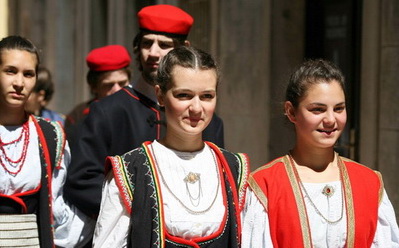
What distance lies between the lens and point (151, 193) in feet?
9.73

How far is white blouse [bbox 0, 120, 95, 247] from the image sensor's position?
3.52 m

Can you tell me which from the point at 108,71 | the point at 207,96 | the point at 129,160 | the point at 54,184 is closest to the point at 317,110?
the point at 207,96

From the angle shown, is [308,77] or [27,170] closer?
[308,77]

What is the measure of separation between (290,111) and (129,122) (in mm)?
864

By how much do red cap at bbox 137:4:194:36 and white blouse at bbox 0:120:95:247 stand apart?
0.73m

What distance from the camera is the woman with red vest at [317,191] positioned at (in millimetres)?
2982

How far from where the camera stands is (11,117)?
11.8ft

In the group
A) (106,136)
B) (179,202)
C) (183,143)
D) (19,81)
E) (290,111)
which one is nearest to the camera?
(179,202)

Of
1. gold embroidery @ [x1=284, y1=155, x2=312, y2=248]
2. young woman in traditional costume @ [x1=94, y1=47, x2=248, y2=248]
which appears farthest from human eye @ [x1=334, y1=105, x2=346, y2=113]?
young woman in traditional costume @ [x1=94, y1=47, x2=248, y2=248]

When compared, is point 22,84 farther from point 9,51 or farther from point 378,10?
point 378,10

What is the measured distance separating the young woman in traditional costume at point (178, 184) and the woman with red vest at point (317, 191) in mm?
110

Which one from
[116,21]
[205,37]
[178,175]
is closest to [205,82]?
[178,175]

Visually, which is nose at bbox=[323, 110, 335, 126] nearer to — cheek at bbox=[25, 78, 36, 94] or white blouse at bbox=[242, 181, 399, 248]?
white blouse at bbox=[242, 181, 399, 248]

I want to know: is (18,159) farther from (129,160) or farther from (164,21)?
(164,21)
